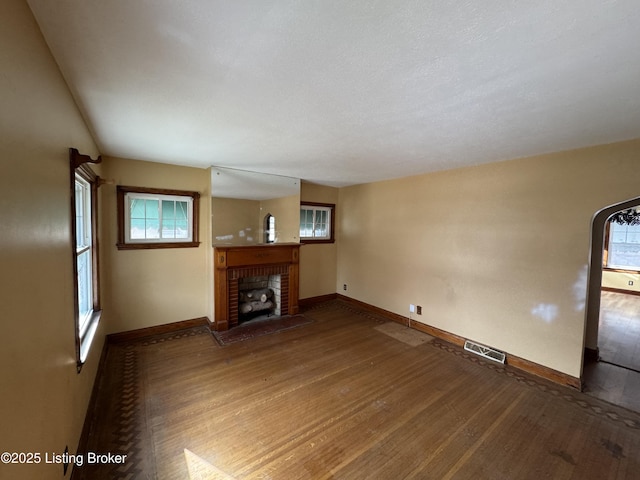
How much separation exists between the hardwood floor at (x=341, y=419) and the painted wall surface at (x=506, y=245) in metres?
0.55

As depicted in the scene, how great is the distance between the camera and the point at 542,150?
267 centimetres

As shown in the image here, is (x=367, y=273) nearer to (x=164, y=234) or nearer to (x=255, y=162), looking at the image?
(x=255, y=162)

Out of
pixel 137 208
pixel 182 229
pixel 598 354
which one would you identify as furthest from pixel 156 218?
pixel 598 354

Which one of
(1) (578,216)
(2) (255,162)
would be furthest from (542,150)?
(2) (255,162)

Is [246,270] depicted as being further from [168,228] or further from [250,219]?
[168,228]

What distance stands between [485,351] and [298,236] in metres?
3.19

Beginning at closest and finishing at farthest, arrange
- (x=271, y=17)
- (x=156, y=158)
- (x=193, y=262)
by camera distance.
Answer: (x=271, y=17) < (x=156, y=158) < (x=193, y=262)

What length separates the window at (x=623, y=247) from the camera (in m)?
6.23

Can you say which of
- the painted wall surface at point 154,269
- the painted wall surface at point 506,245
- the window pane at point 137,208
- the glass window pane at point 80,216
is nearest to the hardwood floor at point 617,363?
the painted wall surface at point 506,245

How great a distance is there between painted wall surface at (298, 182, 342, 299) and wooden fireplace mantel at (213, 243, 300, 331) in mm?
578

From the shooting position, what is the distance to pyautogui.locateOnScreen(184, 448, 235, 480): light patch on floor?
1621mm

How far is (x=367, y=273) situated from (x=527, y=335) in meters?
2.51

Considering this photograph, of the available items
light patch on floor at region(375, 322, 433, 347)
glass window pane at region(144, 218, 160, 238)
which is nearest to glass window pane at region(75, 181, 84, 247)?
glass window pane at region(144, 218, 160, 238)

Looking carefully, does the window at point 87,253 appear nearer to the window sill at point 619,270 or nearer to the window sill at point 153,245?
the window sill at point 153,245
